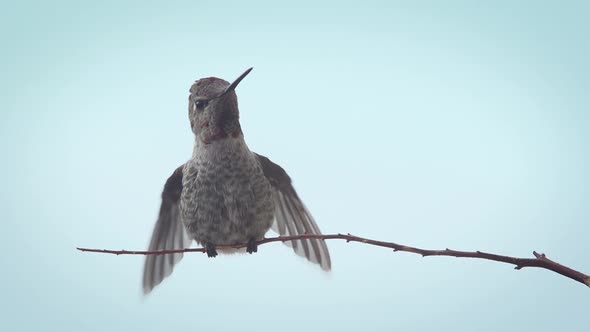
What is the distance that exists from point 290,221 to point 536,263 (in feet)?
9.96

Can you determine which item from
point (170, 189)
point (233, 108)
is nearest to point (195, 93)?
point (233, 108)

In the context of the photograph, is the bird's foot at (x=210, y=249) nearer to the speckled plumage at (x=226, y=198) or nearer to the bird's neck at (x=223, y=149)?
the speckled plumage at (x=226, y=198)

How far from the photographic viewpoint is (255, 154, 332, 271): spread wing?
3.99 metres

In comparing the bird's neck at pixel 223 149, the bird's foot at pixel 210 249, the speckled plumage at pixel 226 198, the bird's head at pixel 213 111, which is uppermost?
the bird's head at pixel 213 111

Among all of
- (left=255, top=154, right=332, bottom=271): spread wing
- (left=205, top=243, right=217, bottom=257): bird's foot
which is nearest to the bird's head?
(left=205, top=243, right=217, bottom=257): bird's foot

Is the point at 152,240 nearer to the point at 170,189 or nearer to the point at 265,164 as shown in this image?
the point at 170,189

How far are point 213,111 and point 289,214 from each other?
1226 mm

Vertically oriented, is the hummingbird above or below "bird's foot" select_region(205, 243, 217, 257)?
above

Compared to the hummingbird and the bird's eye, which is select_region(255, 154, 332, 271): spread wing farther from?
the bird's eye

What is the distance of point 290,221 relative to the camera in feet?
13.8

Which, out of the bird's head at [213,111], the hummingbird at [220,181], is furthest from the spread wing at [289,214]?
the bird's head at [213,111]

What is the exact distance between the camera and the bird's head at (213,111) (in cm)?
318

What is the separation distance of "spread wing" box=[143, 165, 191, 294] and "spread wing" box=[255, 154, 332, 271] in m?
0.59

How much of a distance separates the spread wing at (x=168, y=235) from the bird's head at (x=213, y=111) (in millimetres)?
570
